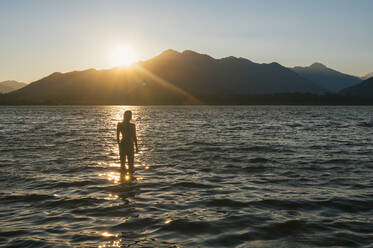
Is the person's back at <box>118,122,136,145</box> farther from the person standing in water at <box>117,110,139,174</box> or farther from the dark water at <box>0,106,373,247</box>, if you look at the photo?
the dark water at <box>0,106,373,247</box>

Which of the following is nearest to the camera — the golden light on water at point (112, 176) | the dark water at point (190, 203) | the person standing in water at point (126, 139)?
the dark water at point (190, 203)

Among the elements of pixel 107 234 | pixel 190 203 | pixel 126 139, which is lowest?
pixel 190 203

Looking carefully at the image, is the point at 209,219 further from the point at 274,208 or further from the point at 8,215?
the point at 8,215

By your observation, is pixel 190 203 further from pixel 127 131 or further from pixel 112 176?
pixel 112 176

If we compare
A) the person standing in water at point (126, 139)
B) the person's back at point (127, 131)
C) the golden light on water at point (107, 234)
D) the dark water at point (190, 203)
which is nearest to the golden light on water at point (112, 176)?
the dark water at point (190, 203)

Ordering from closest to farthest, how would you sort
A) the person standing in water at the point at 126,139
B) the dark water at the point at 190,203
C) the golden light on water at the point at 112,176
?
the dark water at the point at 190,203 → the golden light on water at the point at 112,176 → the person standing in water at the point at 126,139

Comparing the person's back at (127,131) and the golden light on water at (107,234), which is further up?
the person's back at (127,131)

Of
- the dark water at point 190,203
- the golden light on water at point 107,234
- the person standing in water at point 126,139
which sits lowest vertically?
the dark water at point 190,203

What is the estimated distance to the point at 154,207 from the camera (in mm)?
9219

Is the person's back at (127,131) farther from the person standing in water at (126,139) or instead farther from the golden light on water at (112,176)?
the golden light on water at (112,176)

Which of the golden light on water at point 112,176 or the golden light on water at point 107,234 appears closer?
the golden light on water at point 107,234

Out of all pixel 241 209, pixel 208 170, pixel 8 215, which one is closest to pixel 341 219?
pixel 241 209

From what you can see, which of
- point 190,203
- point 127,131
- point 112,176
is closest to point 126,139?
point 127,131

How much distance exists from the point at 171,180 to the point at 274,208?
4.75m
